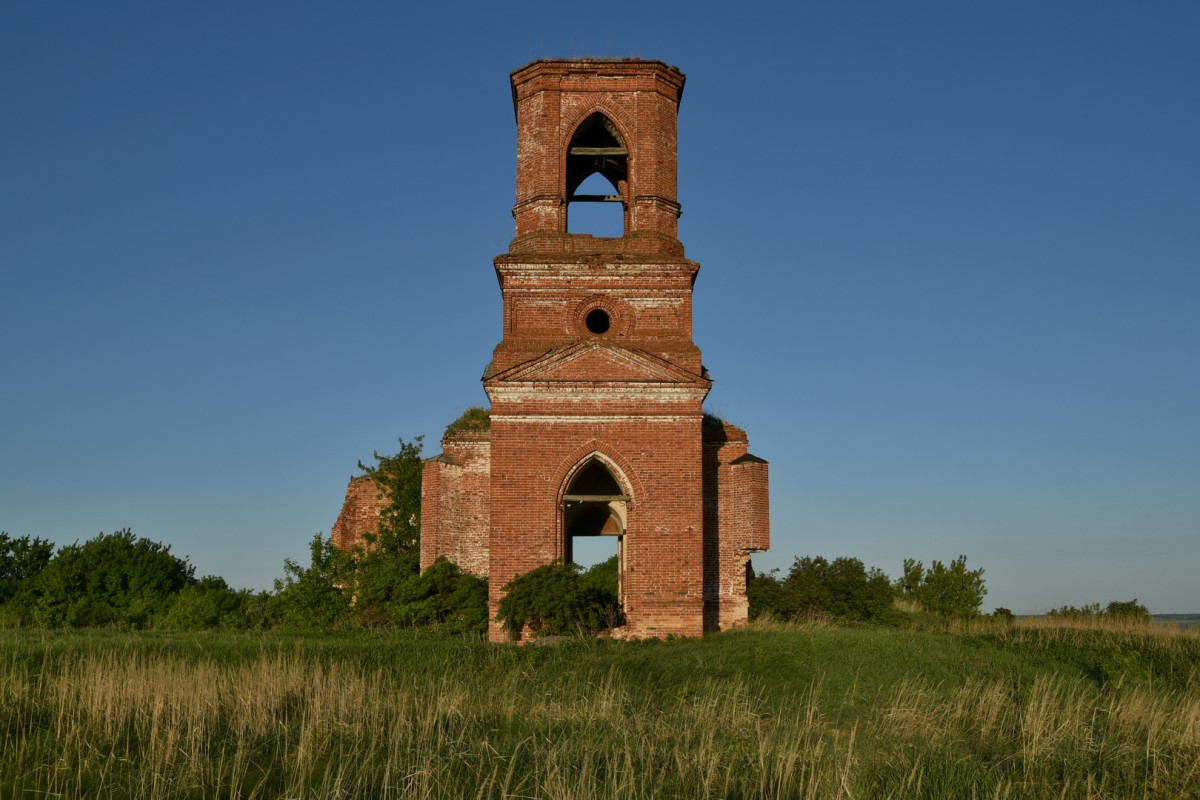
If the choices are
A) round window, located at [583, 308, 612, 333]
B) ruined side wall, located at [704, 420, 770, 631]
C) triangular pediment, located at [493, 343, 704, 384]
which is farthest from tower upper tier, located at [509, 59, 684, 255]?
ruined side wall, located at [704, 420, 770, 631]

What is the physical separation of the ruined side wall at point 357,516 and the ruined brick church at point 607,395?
302 cm

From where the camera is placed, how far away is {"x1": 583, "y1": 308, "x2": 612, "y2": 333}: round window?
20172 millimetres

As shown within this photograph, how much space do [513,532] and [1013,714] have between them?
952 centimetres

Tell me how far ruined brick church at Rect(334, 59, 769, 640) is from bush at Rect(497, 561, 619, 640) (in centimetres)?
39

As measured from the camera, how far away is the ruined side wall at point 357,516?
23.3 m

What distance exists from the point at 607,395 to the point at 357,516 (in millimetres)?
7964

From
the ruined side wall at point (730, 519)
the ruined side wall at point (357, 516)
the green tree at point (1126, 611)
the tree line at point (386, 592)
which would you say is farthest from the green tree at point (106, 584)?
the green tree at point (1126, 611)

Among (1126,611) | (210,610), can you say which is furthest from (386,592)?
(1126,611)

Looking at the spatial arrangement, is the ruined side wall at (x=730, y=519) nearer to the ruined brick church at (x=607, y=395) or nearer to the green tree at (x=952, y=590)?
the ruined brick church at (x=607, y=395)

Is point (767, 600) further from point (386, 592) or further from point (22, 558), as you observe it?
point (22, 558)

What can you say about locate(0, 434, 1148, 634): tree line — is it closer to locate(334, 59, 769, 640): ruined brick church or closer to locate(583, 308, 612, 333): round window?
locate(334, 59, 769, 640): ruined brick church

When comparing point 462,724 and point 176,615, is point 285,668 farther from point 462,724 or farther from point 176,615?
point 176,615

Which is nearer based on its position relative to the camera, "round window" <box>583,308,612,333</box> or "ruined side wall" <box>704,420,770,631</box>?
"ruined side wall" <box>704,420,770,631</box>

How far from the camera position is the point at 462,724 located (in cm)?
889
